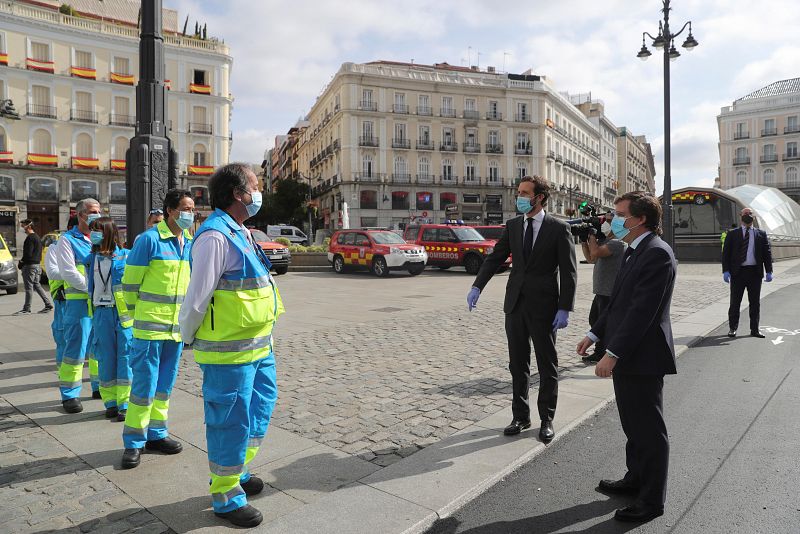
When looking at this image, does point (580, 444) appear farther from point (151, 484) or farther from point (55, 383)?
point (55, 383)

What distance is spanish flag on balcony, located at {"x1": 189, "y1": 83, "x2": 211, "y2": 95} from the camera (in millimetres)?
48219

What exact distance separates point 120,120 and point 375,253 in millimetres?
36216

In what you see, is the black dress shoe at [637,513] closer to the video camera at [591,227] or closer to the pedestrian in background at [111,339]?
the video camera at [591,227]

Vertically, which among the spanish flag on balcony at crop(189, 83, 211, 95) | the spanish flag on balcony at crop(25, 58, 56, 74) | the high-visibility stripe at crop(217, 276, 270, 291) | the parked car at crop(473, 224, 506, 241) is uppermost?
the spanish flag on balcony at crop(25, 58, 56, 74)

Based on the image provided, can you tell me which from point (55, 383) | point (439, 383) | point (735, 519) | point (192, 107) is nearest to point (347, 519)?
point (735, 519)

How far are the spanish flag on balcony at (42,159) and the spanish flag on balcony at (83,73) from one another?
6.67 meters

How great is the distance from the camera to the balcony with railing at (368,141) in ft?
185

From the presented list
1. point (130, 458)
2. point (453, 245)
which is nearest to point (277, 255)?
point (453, 245)

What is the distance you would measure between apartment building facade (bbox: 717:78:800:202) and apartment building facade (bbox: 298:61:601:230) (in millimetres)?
30624

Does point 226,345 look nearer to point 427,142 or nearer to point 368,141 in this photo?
point 368,141

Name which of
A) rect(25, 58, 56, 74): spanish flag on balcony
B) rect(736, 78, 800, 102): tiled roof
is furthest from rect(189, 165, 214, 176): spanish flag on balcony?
rect(736, 78, 800, 102): tiled roof

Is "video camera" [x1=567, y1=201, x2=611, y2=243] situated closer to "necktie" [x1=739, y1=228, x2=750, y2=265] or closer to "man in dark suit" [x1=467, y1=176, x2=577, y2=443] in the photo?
"man in dark suit" [x1=467, y1=176, x2=577, y2=443]

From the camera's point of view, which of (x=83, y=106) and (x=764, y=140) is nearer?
(x=83, y=106)

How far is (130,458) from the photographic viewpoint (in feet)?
12.2
